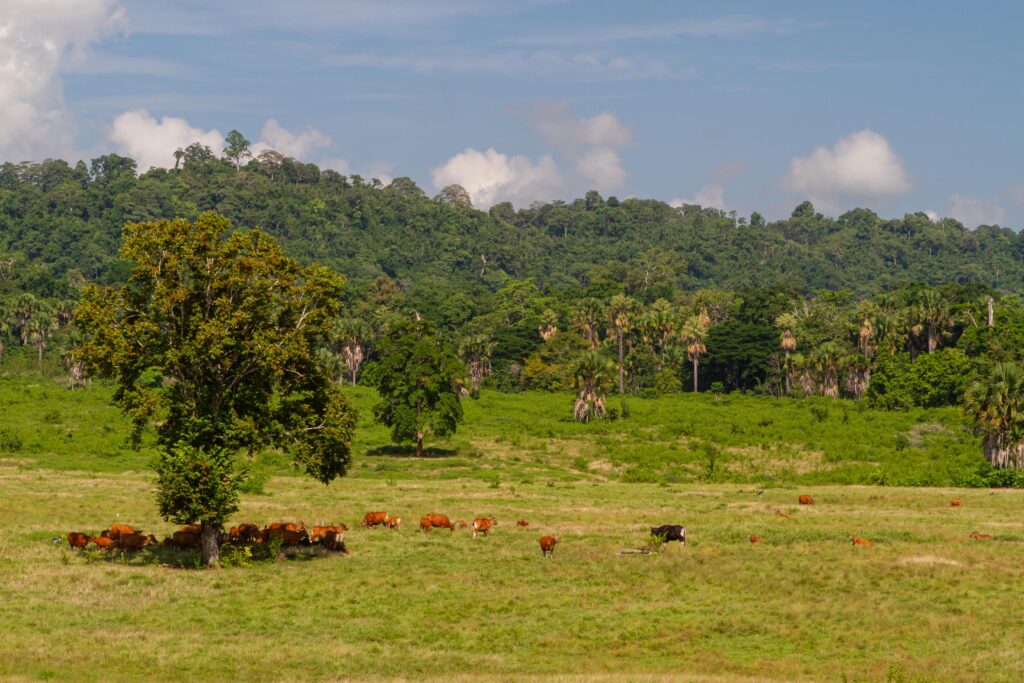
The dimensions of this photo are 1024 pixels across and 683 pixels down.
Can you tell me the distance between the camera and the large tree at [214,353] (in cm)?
3594

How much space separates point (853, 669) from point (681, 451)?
2425 inches

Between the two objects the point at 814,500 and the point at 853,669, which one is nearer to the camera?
the point at 853,669

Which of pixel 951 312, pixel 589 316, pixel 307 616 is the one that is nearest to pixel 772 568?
pixel 307 616

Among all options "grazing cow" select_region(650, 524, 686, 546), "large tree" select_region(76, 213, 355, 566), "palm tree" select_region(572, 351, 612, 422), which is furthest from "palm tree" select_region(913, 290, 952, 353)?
"large tree" select_region(76, 213, 355, 566)

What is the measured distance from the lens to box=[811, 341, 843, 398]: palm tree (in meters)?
137

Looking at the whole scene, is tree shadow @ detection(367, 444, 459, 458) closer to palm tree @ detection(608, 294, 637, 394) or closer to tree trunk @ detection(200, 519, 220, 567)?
tree trunk @ detection(200, 519, 220, 567)

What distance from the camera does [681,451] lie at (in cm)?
8694

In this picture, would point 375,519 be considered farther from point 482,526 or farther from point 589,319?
point 589,319

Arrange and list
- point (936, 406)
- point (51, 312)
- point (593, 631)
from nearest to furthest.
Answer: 1. point (593, 631)
2. point (936, 406)
3. point (51, 312)

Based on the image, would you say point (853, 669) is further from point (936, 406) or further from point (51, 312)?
point (51, 312)

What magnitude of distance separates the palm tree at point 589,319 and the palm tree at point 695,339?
→ 12311 mm

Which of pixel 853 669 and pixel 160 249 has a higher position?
pixel 160 249

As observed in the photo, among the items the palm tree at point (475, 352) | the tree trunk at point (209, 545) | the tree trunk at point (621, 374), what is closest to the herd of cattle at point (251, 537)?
the tree trunk at point (209, 545)

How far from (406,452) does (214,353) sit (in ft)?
170
